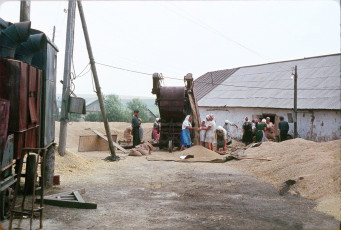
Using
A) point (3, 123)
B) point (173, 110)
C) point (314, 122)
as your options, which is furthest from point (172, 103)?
point (3, 123)

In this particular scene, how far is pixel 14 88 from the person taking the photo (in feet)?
20.2

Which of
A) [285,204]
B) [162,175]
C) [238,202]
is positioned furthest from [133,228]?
[162,175]

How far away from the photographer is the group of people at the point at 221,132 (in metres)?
17.6

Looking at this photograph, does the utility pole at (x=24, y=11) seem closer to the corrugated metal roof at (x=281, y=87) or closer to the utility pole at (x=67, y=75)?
the utility pole at (x=67, y=75)

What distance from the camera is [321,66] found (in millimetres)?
29547

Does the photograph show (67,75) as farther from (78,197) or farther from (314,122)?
(314,122)

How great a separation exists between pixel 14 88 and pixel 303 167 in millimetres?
7705

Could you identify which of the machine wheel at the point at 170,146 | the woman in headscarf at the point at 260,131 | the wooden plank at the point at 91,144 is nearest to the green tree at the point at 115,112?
the wooden plank at the point at 91,144

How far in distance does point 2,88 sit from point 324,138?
21.5 meters

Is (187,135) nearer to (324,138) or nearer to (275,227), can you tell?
(324,138)

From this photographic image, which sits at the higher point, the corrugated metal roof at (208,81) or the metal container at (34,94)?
the corrugated metal roof at (208,81)

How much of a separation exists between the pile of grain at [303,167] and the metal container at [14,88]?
18.1 feet

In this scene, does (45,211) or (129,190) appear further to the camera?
(129,190)

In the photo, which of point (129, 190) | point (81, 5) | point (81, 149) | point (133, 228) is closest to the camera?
point (133, 228)
